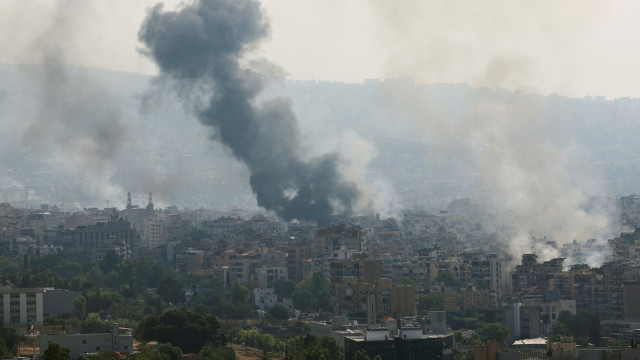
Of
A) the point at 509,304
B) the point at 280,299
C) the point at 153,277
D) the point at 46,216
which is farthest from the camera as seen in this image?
the point at 46,216

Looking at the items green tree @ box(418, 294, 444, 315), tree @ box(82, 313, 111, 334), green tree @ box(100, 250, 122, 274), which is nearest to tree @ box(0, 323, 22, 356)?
tree @ box(82, 313, 111, 334)

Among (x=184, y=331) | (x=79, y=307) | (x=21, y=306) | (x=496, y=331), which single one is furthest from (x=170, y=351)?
(x=79, y=307)

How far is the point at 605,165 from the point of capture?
641 ft

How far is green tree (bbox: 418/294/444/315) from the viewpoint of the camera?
2381 inches

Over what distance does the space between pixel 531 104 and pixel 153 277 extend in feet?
235

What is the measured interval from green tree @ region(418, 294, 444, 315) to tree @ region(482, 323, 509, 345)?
900cm

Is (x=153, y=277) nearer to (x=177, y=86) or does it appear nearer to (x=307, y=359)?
(x=177, y=86)

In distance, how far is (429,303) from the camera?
201 feet

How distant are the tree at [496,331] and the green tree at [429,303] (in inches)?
354

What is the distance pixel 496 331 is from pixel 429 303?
11053 millimetres

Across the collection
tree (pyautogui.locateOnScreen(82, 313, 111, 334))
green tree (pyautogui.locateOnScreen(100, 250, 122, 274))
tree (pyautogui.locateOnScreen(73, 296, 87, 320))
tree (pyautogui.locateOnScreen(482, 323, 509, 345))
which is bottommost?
tree (pyautogui.locateOnScreen(482, 323, 509, 345))

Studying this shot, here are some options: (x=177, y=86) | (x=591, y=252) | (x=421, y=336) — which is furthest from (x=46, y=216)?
(x=421, y=336)

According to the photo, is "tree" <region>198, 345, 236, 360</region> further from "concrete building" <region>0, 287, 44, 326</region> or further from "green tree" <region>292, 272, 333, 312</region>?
"green tree" <region>292, 272, 333, 312</region>

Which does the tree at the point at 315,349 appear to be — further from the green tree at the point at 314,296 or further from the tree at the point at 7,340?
the green tree at the point at 314,296
